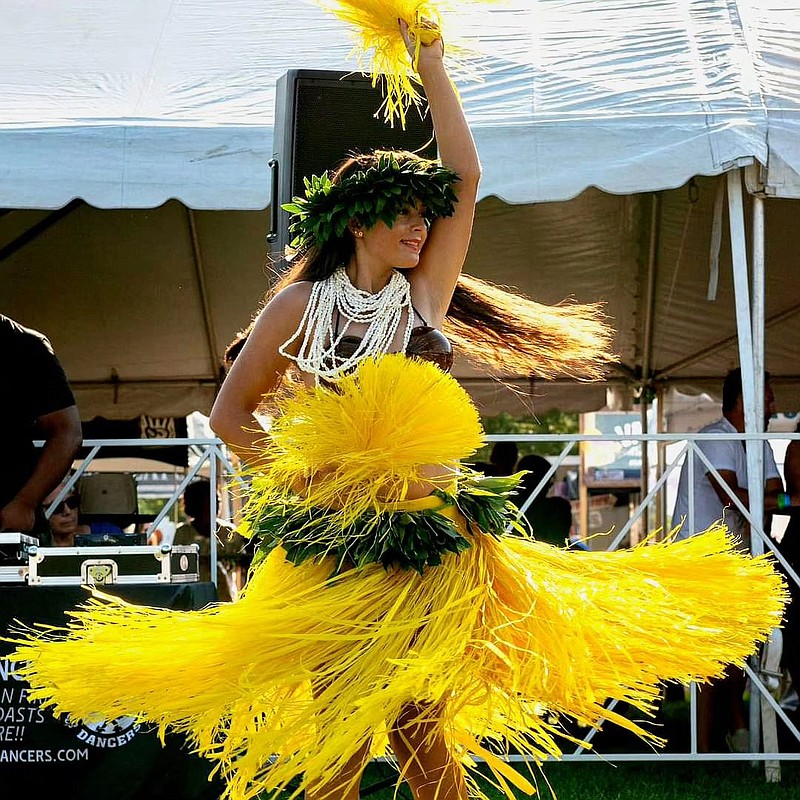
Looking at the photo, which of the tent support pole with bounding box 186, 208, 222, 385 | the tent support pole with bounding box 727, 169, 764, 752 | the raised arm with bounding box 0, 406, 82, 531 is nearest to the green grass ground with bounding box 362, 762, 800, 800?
the tent support pole with bounding box 727, 169, 764, 752

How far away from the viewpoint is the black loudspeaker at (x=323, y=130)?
171 inches

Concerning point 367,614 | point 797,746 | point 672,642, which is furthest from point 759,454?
point 367,614

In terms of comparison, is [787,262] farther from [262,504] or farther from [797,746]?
[262,504]

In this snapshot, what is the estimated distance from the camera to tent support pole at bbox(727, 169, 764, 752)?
4.89 m

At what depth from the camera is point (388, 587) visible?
8.48 ft

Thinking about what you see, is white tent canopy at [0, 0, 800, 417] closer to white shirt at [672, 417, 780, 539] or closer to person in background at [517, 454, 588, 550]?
white shirt at [672, 417, 780, 539]

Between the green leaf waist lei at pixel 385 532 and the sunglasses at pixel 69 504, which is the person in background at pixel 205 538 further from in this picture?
the green leaf waist lei at pixel 385 532

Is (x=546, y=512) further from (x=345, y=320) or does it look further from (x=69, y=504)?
(x=345, y=320)

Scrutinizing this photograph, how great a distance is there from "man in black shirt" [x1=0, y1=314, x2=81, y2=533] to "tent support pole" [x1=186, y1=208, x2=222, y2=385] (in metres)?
2.90

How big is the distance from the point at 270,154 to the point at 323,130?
0.74m

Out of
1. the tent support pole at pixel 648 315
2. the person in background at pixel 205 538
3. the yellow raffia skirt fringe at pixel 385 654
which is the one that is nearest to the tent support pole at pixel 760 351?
the tent support pole at pixel 648 315

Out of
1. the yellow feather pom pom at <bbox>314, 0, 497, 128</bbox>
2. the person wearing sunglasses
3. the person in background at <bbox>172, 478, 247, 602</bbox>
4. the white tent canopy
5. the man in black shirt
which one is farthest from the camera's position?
→ the person in background at <bbox>172, 478, 247, 602</bbox>

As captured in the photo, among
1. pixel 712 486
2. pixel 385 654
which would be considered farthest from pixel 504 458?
pixel 385 654

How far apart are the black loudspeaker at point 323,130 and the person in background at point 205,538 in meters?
4.29
